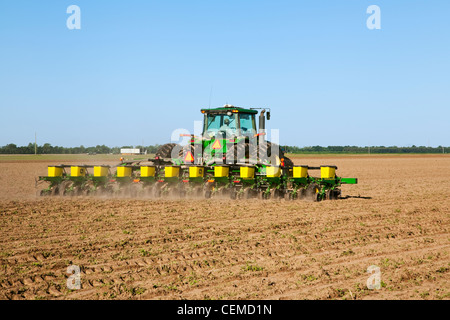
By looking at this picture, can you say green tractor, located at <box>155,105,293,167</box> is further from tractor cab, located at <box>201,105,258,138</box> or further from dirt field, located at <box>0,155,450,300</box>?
dirt field, located at <box>0,155,450,300</box>

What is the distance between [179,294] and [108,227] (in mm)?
4330

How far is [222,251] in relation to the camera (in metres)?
7.39

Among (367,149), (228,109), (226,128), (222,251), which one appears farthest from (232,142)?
(367,149)

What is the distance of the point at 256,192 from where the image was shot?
14281mm

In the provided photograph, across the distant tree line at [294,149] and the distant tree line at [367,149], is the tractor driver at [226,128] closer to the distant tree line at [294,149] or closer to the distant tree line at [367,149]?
the distant tree line at [294,149]

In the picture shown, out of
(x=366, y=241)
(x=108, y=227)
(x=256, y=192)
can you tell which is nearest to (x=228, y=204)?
(x=256, y=192)

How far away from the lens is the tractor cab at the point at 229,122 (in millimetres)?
15336

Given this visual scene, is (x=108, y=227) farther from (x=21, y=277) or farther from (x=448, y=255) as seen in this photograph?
(x=448, y=255)

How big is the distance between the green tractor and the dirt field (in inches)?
118

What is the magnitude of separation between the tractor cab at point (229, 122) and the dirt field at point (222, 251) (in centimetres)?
367

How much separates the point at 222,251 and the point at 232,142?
7854mm

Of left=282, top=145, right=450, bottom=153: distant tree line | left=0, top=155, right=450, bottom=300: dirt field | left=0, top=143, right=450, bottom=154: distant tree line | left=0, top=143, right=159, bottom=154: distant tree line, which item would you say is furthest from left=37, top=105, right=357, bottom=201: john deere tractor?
left=282, top=145, right=450, bottom=153: distant tree line

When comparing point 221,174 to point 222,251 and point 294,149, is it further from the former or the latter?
point 294,149

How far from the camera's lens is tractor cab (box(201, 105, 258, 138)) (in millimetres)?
15336
